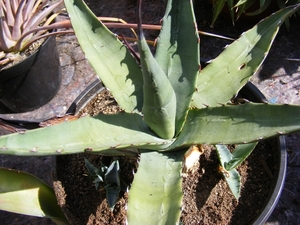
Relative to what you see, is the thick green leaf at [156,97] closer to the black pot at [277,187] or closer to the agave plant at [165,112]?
the agave plant at [165,112]

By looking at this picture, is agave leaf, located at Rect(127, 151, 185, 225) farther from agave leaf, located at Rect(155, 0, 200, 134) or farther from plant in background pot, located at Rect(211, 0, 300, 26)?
plant in background pot, located at Rect(211, 0, 300, 26)

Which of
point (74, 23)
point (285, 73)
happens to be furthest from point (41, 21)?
point (285, 73)

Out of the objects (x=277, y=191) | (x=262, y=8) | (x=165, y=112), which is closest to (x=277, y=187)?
(x=277, y=191)

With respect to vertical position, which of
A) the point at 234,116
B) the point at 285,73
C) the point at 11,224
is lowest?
the point at 11,224

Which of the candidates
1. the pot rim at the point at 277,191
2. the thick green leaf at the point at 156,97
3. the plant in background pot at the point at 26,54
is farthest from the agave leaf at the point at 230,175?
the plant in background pot at the point at 26,54

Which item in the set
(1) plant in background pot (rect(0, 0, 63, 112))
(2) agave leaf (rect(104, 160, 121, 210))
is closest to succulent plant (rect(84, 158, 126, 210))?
(2) agave leaf (rect(104, 160, 121, 210))

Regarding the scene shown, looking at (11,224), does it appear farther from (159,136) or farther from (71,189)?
(159,136)
